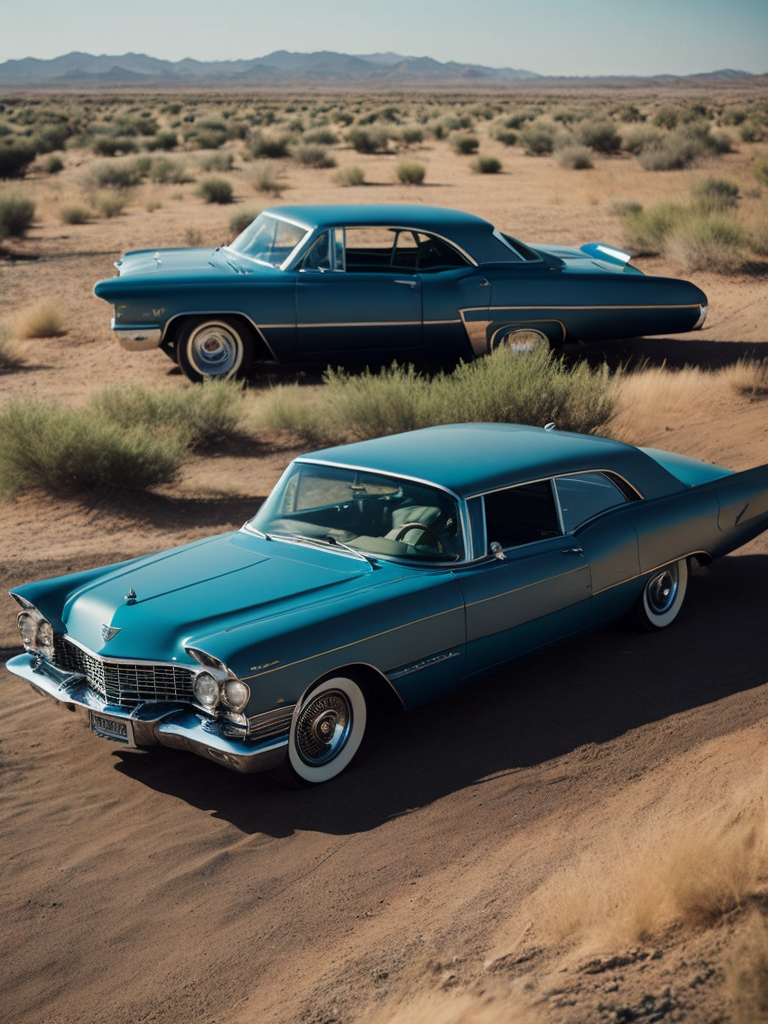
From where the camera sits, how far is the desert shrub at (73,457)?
29.2 ft

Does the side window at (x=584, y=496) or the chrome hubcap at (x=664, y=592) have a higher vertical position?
the side window at (x=584, y=496)

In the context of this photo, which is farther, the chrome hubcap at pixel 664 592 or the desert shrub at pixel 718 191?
the desert shrub at pixel 718 191

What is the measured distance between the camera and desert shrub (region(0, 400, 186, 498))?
889 centimetres

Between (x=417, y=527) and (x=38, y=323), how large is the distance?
11494 millimetres

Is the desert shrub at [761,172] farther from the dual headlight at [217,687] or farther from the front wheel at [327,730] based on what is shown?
the dual headlight at [217,687]

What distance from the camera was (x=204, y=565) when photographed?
212 inches

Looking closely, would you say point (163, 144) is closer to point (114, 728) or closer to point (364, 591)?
point (364, 591)

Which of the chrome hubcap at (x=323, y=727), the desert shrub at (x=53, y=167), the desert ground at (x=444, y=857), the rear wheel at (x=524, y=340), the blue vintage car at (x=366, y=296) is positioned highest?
the desert shrub at (x=53, y=167)

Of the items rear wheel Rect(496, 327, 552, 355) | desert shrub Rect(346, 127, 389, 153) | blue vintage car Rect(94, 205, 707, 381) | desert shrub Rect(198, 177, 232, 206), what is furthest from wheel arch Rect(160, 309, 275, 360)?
desert shrub Rect(346, 127, 389, 153)

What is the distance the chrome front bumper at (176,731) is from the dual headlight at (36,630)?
30cm

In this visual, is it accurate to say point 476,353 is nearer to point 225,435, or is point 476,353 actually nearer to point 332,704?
point 225,435

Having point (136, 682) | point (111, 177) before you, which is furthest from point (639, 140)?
point (136, 682)

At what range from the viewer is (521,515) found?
225 inches

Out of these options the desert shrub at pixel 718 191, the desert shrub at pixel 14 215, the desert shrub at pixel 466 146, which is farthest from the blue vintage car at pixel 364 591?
the desert shrub at pixel 466 146
